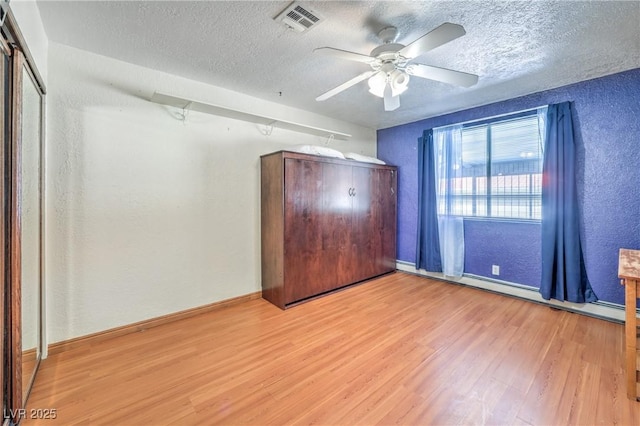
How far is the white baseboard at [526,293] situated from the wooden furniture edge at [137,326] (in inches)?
99.1

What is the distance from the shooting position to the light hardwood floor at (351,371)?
1.45 metres

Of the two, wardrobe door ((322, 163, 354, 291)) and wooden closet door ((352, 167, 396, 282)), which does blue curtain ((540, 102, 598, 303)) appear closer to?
wooden closet door ((352, 167, 396, 282))

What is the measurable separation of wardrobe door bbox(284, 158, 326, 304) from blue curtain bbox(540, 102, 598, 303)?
239 centimetres

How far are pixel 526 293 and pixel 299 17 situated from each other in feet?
11.7

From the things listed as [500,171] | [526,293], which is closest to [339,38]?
[500,171]

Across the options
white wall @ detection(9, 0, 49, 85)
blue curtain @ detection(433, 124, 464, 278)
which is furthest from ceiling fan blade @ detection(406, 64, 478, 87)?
white wall @ detection(9, 0, 49, 85)

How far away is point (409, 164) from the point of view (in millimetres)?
4125

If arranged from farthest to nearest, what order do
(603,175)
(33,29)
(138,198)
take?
(603,175) < (138,198) < (33,29)

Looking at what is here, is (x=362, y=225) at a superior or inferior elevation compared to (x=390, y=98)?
inferior

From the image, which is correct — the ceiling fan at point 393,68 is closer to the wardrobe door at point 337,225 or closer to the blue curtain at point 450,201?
the wardrobe door at point 337,225

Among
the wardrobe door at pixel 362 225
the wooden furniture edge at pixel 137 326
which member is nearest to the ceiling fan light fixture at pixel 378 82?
the wardrobe door at pixel 362 225

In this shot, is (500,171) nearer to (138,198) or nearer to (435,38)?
(435,38)

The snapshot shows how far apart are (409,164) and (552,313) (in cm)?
245

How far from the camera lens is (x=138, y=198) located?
2.35 m
